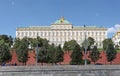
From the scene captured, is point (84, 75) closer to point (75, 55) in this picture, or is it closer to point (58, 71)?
point (58, 71)

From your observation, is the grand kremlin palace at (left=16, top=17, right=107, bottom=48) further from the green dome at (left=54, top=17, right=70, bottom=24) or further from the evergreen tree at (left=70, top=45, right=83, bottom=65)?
the evergreen tree at (left=70, top=45, right=83, bottom=65)

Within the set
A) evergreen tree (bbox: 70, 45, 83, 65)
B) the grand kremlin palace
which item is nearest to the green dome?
the grand kremlin palace

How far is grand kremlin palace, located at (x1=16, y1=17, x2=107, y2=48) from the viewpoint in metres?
119

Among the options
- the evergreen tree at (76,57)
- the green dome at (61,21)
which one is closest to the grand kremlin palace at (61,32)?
the green dome at (61,21)

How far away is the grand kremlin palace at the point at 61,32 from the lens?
119 meters

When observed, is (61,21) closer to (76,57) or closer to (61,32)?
A: (61,32)

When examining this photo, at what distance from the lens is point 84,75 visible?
93.8ft

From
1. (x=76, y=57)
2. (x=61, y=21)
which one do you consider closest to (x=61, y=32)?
(x=61, y=21)

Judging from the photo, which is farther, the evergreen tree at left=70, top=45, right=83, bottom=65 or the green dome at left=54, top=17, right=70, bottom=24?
the green dome at left=54, top=17, right=70, bottom=24

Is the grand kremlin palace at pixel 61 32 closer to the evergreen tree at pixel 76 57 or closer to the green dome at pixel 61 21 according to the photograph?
the green dome at pixel 61 21

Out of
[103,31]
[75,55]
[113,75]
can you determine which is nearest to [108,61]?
[75,55]

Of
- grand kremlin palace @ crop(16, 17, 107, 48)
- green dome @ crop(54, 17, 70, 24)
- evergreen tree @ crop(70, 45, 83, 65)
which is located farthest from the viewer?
green dome @ crop(54, 17, 70, 24)

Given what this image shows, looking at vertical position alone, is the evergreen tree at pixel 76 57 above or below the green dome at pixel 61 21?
below

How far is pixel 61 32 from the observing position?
4715 inches
